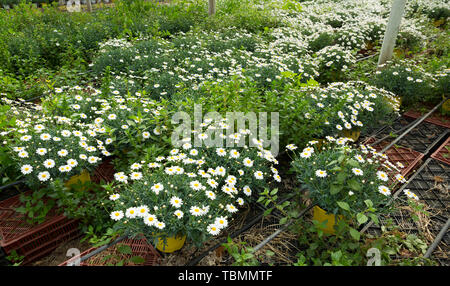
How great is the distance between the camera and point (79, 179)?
2.78 meters

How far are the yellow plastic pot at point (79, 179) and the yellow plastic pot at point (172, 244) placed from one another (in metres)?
1.07

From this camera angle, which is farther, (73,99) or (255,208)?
(73,99)

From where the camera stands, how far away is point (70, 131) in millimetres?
2924

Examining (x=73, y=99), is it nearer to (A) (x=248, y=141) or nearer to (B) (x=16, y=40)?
(A) (x=248, y=141)

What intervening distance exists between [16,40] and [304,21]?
654 centimetres

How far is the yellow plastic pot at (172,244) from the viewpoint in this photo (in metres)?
2.23

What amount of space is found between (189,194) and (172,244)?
0.44 meters

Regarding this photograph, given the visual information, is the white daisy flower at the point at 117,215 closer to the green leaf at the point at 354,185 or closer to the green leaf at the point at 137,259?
the green leaf at the point at 137,259

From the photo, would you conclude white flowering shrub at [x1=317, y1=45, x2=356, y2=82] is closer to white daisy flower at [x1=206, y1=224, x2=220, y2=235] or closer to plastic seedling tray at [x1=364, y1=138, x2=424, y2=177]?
plastic seedling tray at [x1=364, y1=138, x2=424, y2=177]

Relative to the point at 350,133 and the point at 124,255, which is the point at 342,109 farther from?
the point at 124,255

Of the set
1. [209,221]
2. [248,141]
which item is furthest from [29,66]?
[209,221]

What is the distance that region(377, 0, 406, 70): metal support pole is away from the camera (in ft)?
16.0

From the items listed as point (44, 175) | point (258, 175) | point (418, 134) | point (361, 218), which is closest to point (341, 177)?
point (361, 218)

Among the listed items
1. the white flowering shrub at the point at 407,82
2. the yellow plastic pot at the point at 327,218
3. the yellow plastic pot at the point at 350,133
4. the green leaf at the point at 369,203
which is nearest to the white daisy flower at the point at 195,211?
the yellow plastic pot at the point at 327,218
